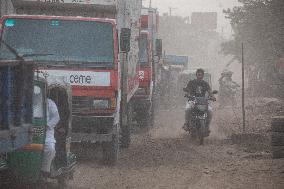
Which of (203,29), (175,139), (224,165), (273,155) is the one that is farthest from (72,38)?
(203,29)

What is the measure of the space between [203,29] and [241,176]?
9896 cm

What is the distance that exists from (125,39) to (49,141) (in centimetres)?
405

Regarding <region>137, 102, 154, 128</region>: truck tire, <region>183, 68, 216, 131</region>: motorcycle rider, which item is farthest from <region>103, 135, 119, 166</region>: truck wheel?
<region>137, 102, 154, 128</region>: truck tire

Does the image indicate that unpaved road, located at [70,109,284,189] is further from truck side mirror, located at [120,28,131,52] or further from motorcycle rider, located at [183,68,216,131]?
truck side mirror, located at [120,28,131,52]

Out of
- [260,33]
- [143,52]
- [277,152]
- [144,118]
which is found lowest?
[277,152]

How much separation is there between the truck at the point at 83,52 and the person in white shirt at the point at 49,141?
2.64 m

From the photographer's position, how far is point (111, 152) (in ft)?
35.8

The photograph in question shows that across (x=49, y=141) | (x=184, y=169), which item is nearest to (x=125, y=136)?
(x=184, y=169)

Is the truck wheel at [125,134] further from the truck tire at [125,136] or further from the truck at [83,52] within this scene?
the truck at [83,52]

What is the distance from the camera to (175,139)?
15375 millimetres

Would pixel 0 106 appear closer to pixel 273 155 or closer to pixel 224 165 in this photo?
pixel 224 165

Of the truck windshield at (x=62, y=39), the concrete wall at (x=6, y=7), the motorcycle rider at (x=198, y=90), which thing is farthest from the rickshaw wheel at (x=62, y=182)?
the motorcycle rider at (x=198, y=90)

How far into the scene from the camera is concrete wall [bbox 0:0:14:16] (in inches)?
464

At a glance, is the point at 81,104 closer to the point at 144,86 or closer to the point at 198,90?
the point at 198,90
